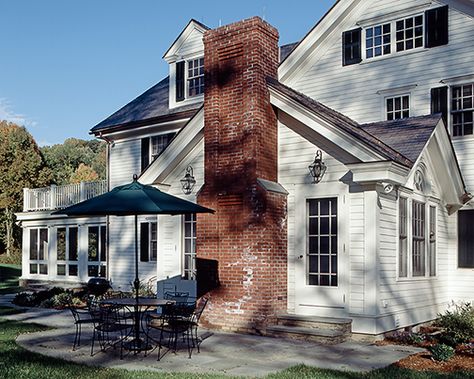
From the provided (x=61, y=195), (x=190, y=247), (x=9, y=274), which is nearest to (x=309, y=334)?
(x=190, y=247)

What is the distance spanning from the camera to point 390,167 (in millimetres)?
10914

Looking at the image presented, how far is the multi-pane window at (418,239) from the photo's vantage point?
12938 mm

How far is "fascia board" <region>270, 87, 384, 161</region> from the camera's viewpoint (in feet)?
36.7

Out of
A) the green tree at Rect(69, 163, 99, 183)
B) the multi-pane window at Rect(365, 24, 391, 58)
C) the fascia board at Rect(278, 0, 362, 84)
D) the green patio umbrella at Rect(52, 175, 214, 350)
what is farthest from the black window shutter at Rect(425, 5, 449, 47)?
the green tree at Rect(69, 163, 99, 183)

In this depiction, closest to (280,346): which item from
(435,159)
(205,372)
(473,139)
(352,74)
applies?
(205,372)

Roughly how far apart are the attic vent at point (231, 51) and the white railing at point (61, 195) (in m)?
12.2

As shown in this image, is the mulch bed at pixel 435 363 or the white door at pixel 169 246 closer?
the mulch bed at pixel 435 363

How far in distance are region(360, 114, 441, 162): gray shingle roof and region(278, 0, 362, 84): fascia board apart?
4589 millimetres

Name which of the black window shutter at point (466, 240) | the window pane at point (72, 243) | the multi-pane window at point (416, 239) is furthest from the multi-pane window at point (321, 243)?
the window pane at point (72, 243)

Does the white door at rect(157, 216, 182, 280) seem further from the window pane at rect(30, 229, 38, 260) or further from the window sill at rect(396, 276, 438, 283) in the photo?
the window pane at rect(30, 229, 38, 260)

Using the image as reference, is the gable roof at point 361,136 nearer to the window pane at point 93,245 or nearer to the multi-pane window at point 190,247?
the multi-pane window at point 190,247

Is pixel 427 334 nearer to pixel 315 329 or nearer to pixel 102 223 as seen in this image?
pixel 315 329

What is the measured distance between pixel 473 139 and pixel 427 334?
537 centimetres

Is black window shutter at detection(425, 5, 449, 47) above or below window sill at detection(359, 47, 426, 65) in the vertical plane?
above
